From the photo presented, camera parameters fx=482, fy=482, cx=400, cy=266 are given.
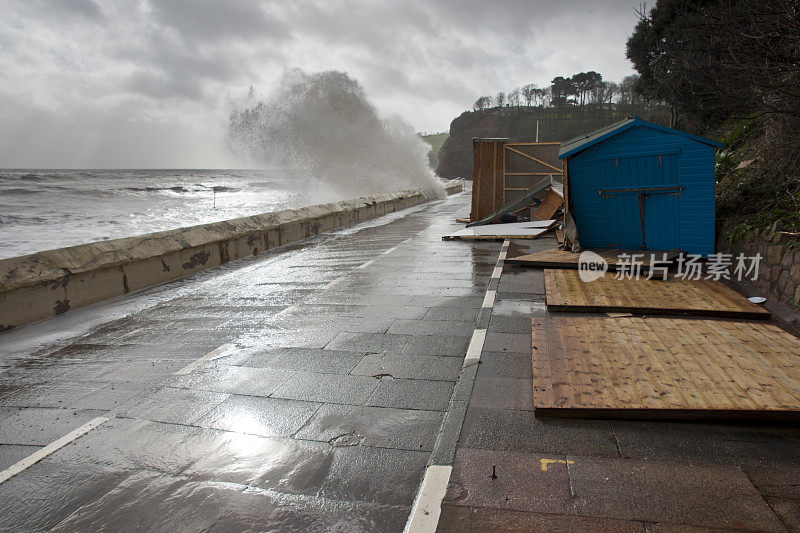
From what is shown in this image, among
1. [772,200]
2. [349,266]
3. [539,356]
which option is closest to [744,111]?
[772,200]

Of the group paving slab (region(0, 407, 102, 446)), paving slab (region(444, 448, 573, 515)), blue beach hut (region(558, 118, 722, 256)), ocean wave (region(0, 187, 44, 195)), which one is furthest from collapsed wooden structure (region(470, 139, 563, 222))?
ocean wave (region(0, 187, 44, 195))

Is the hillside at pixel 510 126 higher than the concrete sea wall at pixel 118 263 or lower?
higher

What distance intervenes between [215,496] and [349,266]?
6.06 metres

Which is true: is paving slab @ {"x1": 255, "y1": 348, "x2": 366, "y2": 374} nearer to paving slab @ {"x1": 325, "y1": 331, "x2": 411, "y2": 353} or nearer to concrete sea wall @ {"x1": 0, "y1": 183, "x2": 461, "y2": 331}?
paving slab @ {"x1": 325, "y1": 331, "x2": 411, "y2": 353}

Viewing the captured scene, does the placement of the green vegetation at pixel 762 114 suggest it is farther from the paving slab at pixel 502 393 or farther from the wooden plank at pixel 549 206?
the paving slab at pixel 502 393

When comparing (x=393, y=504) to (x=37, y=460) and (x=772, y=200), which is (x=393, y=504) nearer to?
(x=37, y=460)

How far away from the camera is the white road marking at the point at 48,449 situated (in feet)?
9.12

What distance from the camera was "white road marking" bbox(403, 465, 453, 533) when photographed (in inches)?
87.9

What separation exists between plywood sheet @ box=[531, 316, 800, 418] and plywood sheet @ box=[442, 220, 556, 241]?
5.92m

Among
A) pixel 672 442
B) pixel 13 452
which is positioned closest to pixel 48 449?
pixel 13 452

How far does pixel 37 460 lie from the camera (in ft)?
9.45

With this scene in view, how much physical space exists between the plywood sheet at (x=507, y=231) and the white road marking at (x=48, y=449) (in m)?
8.68

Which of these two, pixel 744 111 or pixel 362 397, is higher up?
pixel 744 111

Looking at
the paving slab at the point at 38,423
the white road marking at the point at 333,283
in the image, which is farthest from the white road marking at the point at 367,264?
the paving slab at the point at 38,423
